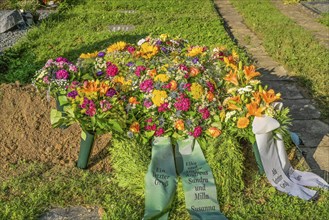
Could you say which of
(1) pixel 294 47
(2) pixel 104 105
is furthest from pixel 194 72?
(1) pixel 294 47

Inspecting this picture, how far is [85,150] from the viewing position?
4324mm

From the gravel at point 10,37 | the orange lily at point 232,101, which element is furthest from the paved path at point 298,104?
the gravel at point 10,37

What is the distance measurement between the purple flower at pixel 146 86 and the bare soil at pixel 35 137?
0.64 metres

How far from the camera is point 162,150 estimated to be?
4.25 meters

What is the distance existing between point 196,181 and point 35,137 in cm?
174

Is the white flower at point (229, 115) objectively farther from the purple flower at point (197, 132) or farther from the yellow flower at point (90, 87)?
the yellow flower at point (90, 87)

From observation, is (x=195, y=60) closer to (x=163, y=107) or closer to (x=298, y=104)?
(x=163, y=107)

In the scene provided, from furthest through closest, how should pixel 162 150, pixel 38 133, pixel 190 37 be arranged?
pixel 190 37 → pixel 38 133 → pixel 162 150

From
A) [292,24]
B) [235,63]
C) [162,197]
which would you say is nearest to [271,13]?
[292,24]

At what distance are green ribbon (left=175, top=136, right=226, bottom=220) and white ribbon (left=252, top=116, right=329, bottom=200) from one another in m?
0.52

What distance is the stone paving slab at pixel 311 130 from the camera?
17.3ft

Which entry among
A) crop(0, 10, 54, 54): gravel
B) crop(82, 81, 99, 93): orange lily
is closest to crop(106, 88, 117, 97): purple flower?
crop(82, 81, 99, 93): orange lily

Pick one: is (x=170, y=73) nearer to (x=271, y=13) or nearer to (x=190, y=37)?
(x=190, y=37)

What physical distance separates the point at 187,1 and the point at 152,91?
8.90 meters
